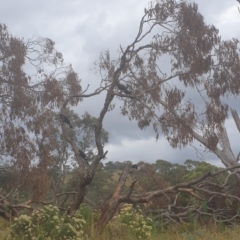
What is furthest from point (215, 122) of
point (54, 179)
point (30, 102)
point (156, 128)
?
point (54, 179)

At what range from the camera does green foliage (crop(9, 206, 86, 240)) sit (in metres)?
5.36

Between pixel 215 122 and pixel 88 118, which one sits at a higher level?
pixel 88 118

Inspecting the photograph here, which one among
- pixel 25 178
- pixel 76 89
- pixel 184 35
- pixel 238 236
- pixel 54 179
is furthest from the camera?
pixel 54 179

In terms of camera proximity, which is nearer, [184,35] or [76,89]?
[184,35]

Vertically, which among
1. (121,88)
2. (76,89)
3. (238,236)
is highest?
(76,89)

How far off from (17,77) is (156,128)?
3702 millimetres

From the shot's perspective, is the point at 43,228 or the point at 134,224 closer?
the point at 43,228

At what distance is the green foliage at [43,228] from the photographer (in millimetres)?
5359

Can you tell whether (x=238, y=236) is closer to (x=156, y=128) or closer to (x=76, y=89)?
(x=156, y=128)

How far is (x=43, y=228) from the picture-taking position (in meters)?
5.46

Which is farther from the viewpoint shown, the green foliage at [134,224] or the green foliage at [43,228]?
the green foliage at [134,224]

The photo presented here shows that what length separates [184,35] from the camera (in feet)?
37.2

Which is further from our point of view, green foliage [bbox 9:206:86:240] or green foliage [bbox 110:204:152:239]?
green foliage [bbox 110:204:152:239]

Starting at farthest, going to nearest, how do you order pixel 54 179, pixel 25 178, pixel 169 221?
1. pixel 54 179
2. pixel 25 178
3. pixel 169 221
